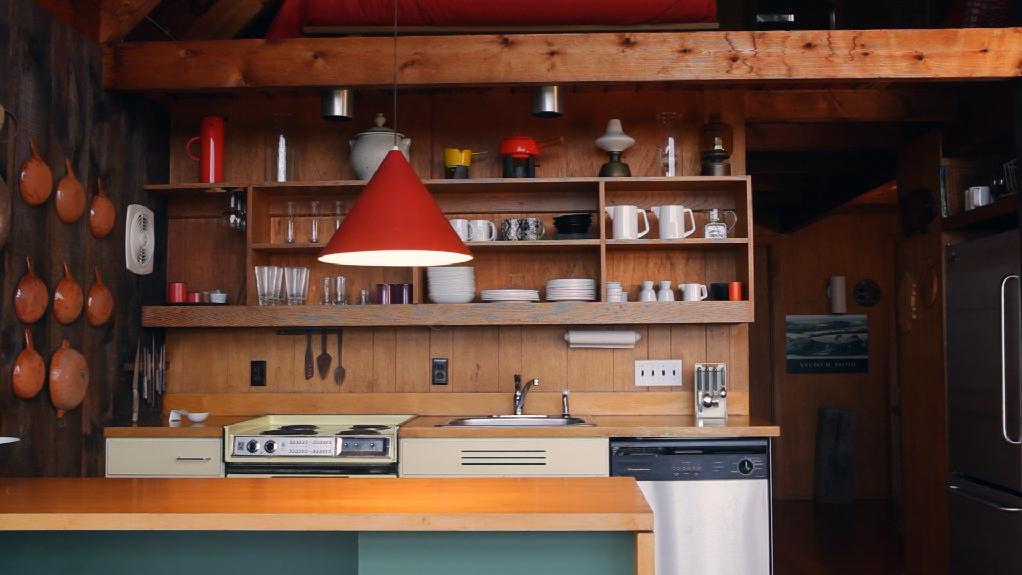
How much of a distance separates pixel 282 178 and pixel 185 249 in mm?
663

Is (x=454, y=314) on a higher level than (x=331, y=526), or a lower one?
higher

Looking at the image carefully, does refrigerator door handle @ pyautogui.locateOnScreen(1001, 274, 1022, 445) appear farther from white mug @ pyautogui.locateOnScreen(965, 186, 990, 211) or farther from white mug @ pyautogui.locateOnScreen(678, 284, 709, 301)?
white mug @ pyautogui.locateOnScreen(678, 284, 709, 301)

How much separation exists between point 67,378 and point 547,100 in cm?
220

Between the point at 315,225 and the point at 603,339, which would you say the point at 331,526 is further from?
the point at 315,225

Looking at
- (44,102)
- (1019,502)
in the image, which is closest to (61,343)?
(44,102)

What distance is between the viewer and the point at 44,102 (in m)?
3.59

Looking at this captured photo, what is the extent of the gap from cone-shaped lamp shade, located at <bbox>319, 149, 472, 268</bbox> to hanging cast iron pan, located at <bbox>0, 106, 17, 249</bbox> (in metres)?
1.25

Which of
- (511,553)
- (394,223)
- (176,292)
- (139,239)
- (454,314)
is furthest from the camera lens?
(176,292)

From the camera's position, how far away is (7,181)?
3326mm

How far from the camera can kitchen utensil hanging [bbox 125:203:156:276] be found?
4.22 m

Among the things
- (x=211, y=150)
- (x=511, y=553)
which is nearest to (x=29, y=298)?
(x=211, y=150)

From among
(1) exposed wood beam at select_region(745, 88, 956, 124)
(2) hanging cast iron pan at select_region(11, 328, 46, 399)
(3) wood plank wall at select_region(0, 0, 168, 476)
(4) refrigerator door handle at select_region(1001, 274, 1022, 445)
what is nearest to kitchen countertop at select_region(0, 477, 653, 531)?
(2) hanging cast iron pan at select_region(11, 328, 46, 399)

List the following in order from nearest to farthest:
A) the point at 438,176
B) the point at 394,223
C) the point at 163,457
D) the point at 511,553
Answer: the point at 511,553, the point at 394,223, the point at 163,457, the point at 438,176

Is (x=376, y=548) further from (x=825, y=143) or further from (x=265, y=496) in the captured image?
(x=825, y=143)
